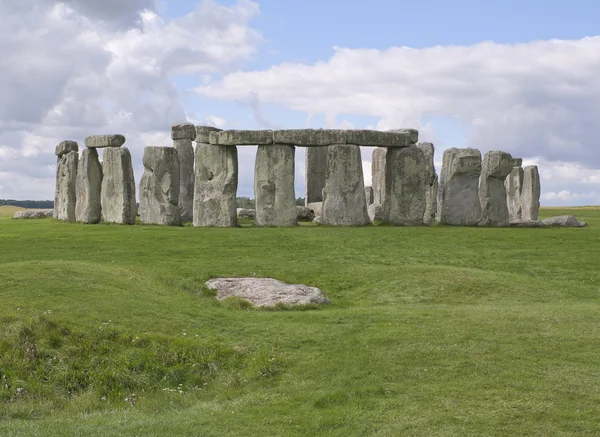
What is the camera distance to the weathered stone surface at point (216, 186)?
33.9 metres

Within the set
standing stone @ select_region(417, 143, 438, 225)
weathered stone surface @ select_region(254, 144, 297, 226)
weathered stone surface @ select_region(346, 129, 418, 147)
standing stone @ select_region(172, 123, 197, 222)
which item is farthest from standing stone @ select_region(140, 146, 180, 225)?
standing stone @ select_region(417, 143, 438, 225)

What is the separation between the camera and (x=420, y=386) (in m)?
A: 12.7

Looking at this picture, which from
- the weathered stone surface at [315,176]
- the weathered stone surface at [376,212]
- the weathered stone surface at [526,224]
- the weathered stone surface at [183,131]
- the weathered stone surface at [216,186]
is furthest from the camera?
the weathered stone surface at [315,176]

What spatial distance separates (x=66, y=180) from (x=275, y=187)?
43.8 feet

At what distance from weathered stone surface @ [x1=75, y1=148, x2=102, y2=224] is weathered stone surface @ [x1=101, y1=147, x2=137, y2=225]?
0.77 m

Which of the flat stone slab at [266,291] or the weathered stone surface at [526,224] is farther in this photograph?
the weathered stone surface at [526,224]

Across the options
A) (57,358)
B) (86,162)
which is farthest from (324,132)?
(57,358)

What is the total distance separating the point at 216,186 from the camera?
34094 millimetres

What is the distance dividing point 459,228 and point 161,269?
14.4 m

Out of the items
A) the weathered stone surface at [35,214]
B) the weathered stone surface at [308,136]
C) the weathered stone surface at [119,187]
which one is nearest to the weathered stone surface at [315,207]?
the weathered stone surface at [308,136]

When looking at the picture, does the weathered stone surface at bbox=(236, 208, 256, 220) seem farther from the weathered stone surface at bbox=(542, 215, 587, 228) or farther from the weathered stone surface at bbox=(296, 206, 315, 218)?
the weathered stone surface at bbox=(542, 215, 587, 228)

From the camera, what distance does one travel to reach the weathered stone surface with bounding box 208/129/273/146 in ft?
110

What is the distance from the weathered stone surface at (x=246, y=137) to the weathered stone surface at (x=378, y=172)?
9461 millimetres

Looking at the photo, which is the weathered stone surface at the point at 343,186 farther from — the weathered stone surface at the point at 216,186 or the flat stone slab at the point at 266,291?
the flat stone slab at the point at 266,291
